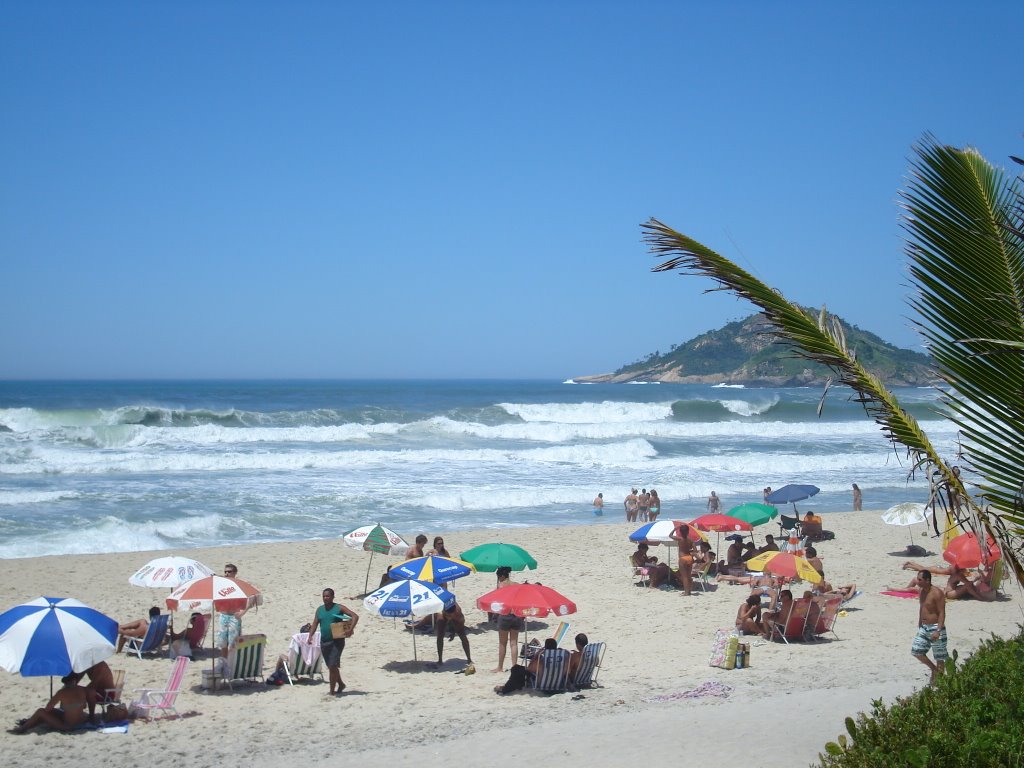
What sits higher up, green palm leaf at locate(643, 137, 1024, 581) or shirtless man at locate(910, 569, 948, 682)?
green palm leaf at locate(643, 137, 1024, 581)

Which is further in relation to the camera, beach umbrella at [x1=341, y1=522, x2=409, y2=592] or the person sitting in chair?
beach umbrella at [x1=341, y1=522, x2=409, y2=592]

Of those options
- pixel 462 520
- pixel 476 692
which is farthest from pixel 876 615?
pixel 462 520

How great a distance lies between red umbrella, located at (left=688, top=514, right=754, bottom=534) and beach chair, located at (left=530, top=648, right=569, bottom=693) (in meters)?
5.95

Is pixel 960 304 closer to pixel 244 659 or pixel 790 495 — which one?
pixel 244 659

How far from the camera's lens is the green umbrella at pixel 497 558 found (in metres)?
11.9

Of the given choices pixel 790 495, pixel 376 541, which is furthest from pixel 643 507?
pixel 376 541

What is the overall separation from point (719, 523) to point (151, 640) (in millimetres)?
8546

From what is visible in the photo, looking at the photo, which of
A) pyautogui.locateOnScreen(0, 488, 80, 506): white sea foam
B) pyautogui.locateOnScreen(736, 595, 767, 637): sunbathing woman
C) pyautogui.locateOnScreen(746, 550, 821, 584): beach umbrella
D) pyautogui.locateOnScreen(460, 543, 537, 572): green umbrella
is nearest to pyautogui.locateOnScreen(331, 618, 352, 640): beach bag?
pyautogui.locateOnScreen(460, 543, 537, 572): green umbrella

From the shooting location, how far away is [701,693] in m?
8.99

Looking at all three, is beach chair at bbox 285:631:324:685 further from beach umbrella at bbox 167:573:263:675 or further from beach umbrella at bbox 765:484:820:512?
beach umbrella at bbox 765:484:820:512

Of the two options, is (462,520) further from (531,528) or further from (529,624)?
(529,624)

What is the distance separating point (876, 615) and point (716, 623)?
2.20 meters

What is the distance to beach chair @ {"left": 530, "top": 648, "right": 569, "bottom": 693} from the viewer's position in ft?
30.8

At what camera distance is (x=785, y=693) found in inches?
349
